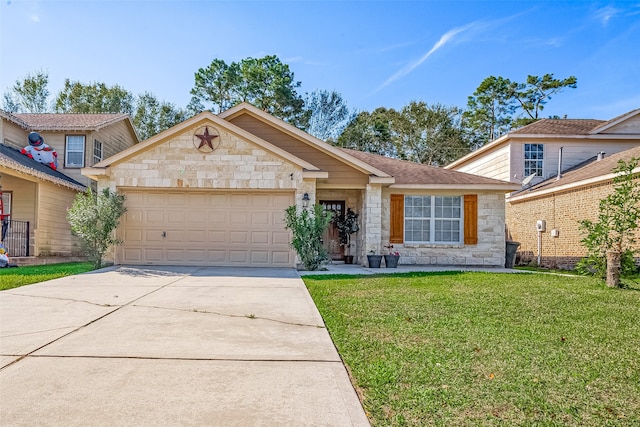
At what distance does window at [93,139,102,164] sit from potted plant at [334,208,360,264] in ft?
32.9

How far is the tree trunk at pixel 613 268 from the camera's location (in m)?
7.85

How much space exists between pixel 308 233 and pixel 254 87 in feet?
73.0

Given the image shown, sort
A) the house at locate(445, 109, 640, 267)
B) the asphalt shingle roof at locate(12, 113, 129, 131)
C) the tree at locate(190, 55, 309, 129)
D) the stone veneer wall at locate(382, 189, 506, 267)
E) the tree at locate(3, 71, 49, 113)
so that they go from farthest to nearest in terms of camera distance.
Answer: the tree at locate(190, 55, 309, 129) → the tree at locate(3, 71, 49, 113) → the asphalt shingle roof at locate(12, 113, 129, 131) → the house at locate(445, 109, 640, 267) → the stone veneer wall at locate(382, 189, 506, 267)

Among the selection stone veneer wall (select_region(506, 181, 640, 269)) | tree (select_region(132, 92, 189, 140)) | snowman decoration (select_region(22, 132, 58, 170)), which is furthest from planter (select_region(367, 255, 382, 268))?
tree (select_region(132, 92, 189, 140))

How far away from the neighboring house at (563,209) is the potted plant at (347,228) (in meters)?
6.68

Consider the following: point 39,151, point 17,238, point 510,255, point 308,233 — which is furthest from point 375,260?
point 39,151

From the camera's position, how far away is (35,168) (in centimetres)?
1342

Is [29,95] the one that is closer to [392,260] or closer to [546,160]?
[392,260]

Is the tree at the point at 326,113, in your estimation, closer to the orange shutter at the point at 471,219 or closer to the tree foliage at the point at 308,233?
the orange shutter at the point at 471,219

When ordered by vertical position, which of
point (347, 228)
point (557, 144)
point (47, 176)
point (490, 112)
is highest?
point (490, 112)

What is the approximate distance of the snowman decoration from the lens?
1516 centimetres

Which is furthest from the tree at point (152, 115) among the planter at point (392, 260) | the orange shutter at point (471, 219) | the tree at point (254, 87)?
the orange shutter at point (471, 219)

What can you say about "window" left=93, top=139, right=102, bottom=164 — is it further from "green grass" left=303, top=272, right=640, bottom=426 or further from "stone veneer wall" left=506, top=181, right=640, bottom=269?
"stone veneer wall" left=506, top=181, right=640, bottom=269

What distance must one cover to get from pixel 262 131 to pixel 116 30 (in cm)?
488
